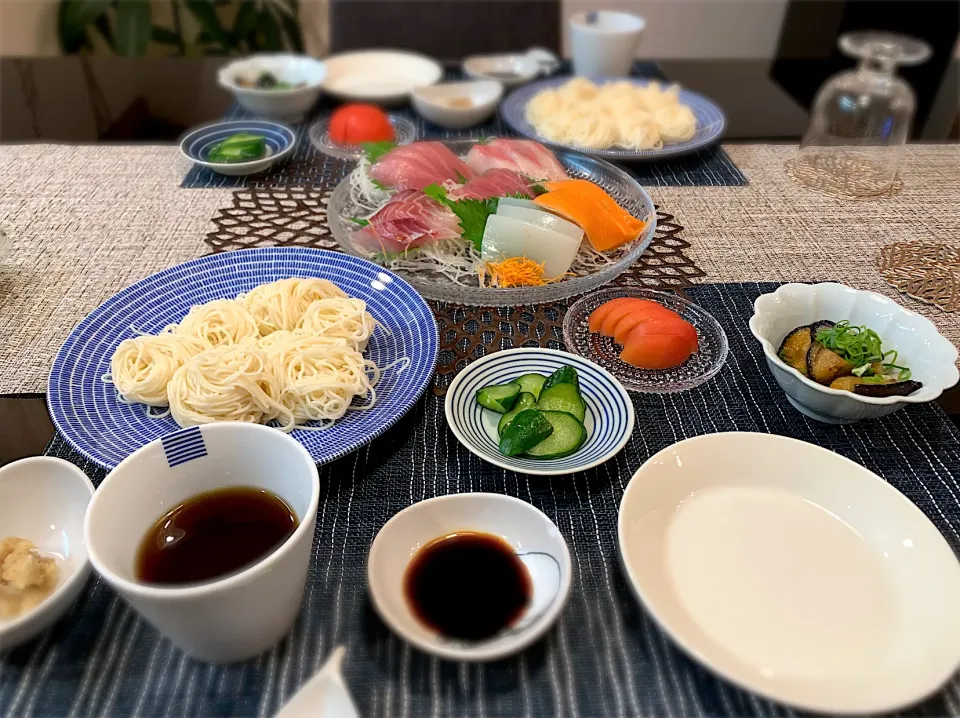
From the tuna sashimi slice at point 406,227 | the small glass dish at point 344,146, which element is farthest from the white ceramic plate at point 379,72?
the tuna sashimi slice at point 406,227

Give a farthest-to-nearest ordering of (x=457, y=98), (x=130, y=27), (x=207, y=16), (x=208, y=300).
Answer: (x=207, y=16) → (x=130, y=27) → (x=457, y=98) → (x=208, y=300)

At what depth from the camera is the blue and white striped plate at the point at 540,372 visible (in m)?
0.87

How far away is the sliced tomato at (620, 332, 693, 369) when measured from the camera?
1062 millimetres

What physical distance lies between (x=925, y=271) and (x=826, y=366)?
62 cm

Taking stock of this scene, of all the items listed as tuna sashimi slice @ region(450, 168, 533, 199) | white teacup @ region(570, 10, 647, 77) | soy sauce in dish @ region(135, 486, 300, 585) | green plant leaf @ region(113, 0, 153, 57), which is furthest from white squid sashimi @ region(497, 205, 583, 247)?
green plant leaf @ region(113, 0, 153, 57)

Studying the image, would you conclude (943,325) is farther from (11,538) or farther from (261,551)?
(11,538)

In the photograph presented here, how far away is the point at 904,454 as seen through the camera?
3.12 feet

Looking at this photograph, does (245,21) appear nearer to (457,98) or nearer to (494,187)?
(457,98)

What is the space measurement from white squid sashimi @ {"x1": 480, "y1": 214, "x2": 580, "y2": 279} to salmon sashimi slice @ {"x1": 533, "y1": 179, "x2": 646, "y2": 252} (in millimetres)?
82

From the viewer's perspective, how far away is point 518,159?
1.56 metres

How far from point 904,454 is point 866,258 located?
644 millimetres

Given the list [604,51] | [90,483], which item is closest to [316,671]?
[90,483]

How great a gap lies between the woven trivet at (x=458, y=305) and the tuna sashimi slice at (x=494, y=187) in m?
0.28

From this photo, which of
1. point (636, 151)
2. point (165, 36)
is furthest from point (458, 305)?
point (165, 36)
